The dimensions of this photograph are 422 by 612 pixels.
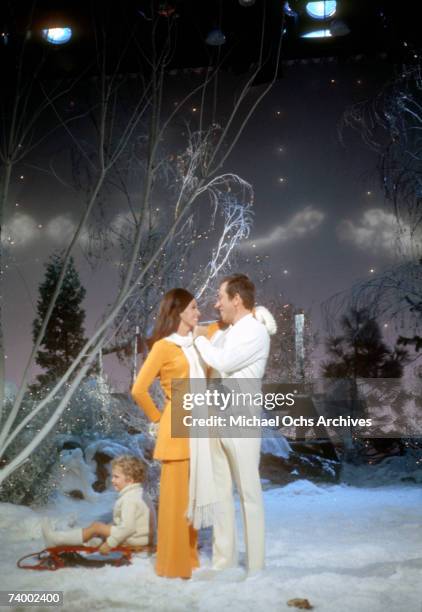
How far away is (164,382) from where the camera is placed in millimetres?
3209

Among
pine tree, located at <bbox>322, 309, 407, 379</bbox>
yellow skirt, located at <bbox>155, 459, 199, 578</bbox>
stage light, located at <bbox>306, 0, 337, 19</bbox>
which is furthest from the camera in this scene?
pine tree, located at <bbox>322, 309, 407, 379</bbox>

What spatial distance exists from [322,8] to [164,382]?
11.2 feet

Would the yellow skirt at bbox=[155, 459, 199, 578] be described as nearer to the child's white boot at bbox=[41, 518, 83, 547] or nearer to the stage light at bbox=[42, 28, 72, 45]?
the child's white boot at bbox=[41, 518, 83, 547]

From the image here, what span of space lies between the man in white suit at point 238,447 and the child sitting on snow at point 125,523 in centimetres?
45

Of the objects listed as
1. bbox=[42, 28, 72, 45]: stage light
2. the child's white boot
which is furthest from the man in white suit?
bbox=[42, 28, 72, 45]: stage light

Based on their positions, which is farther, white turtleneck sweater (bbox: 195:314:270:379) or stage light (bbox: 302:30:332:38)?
stage light (bbox: 302:30:332:38)

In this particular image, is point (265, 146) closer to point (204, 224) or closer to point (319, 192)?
point (319, 192)

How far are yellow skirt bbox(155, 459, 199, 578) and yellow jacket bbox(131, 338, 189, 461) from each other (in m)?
0.08

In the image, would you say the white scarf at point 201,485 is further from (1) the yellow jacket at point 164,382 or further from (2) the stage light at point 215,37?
(2) the stage light at point 215,37

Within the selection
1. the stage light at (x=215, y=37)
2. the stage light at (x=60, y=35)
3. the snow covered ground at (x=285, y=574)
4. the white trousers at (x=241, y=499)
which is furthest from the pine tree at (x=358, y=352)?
the white trousers at (x=241, y=499)

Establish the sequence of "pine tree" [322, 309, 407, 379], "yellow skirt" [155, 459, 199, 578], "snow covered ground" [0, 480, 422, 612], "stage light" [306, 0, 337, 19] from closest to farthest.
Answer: "snow covered ground" [0, 480, 422, 612] → "yellow skirt" [155, 459, 199, 578] → "stage light" [306, 0, 337, 19] → "pine tree" [322, 309, 407, 379]

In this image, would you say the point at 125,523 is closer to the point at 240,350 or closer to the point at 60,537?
the point at 60,537

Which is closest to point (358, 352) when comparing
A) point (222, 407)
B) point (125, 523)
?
point (222, 407)

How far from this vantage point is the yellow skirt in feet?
9.55
